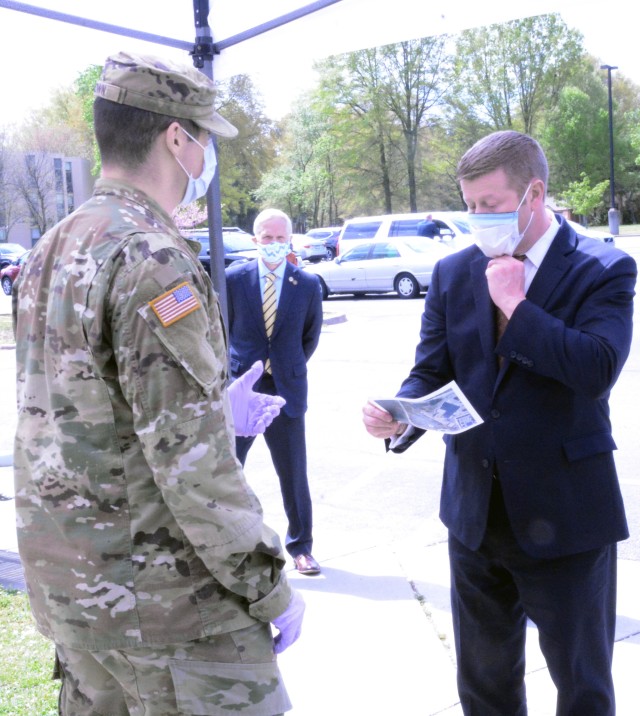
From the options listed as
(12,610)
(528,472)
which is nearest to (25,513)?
(528,472)

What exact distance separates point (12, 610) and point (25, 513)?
2.79m

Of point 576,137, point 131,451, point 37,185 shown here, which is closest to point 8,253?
point 37,185

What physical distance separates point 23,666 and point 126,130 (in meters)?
2.77

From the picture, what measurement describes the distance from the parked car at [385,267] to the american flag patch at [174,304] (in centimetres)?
1885

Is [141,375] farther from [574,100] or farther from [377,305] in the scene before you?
[574,100]

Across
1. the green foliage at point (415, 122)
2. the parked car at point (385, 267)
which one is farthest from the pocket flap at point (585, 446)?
the green foliage at point (415, 122)

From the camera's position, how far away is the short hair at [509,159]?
92.8 inches

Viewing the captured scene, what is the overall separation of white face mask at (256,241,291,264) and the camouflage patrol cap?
10.4 feet

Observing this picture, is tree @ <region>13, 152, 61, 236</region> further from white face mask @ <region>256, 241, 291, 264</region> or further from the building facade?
white face mask @ <region>256, 241, 291, 264</region>

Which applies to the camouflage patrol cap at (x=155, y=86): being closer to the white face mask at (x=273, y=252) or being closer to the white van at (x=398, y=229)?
the white face mask at (x=273, y=252)

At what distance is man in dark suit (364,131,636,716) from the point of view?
7.50 ft

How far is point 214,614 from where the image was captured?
5.62ft

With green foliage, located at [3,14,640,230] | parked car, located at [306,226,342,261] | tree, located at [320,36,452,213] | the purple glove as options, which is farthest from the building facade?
the purple glove

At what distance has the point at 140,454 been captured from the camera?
1.68 m
